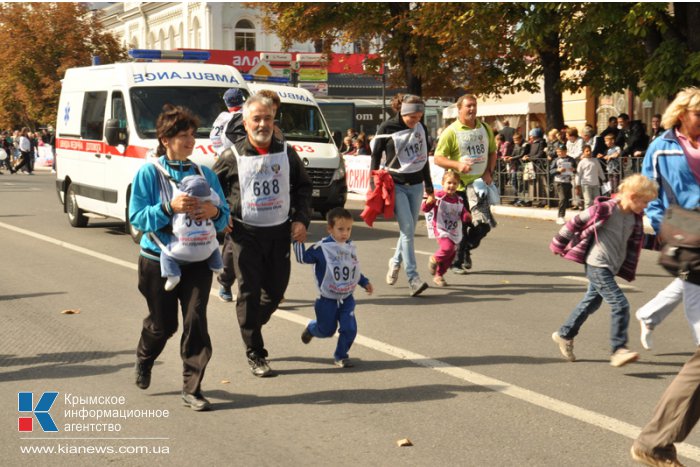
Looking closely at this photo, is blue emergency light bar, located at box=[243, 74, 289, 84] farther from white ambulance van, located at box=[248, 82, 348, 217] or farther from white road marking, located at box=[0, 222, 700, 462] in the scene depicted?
white road marking, located at box=[0, 222, 700, 462]

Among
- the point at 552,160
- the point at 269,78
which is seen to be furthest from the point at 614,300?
the point at 269,78

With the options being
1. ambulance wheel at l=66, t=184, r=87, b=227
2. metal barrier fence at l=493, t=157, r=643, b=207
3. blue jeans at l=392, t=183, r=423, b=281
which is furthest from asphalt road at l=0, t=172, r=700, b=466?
metal barrier fence at l=493, t=157, r=643, b=207

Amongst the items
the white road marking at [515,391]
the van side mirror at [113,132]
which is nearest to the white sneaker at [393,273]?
the white road marking at [515,391]

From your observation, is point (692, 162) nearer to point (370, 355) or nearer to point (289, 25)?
point (370, 355)

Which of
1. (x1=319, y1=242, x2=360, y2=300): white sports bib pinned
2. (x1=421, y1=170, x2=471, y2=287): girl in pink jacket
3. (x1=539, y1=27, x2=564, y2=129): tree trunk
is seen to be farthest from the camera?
(x1=539, y1=27, x2=564, y2=129): tree trunk

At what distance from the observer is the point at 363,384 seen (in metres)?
6.72

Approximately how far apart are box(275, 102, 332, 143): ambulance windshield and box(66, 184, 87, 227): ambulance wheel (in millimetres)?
4005

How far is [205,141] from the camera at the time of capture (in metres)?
14.9

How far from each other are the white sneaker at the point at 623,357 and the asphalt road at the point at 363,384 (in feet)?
0.39

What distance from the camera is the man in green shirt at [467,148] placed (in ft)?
35.7

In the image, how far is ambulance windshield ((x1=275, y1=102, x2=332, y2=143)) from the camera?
1953 centimetres

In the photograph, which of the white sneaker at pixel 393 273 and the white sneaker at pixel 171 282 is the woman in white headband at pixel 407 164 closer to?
the white sneaker at pixel 393 273

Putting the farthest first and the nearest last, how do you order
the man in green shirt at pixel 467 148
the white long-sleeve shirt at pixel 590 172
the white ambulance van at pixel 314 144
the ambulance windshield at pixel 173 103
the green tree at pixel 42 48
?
the green tree at pixel 42 48 → the white ambulance van at pixel 314 144 → the white long-sleeve shirt at pixel 590 172 → the ambulance windshield at pixel 173 103 → the man in green shirt at pixel 467 148

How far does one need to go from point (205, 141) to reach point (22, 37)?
1678 inches
